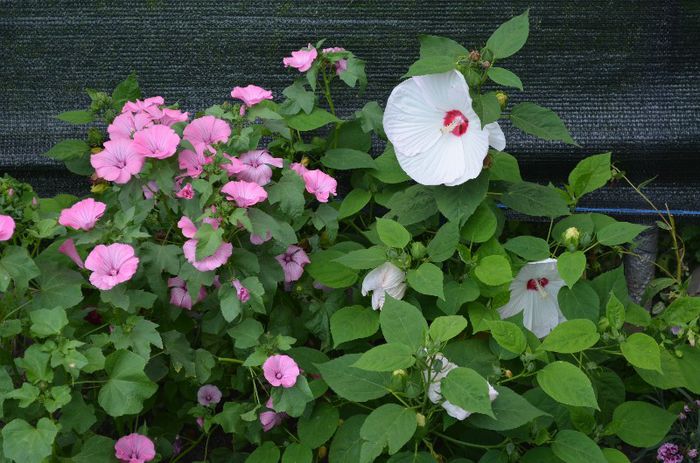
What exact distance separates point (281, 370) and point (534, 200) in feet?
1.83

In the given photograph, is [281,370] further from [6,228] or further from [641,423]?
[641,423]

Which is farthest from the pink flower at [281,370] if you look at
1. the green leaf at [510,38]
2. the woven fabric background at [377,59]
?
the woven fabric background at [377,59]

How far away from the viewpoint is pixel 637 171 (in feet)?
6.73

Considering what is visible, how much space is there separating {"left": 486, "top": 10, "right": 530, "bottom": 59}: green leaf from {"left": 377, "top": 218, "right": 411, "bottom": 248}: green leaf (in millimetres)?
329

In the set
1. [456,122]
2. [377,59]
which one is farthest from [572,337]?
[377,59]

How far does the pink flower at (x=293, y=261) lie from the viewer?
1.61 metres

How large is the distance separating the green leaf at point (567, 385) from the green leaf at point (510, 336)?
0.05 metres

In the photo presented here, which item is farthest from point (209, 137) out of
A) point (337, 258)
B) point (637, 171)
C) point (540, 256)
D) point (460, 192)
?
point (637, 171)

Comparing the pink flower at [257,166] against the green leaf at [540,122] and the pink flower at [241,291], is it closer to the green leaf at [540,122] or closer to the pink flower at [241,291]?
the pink flower at [241,291]

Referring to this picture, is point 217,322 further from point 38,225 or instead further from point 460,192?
point 460,192

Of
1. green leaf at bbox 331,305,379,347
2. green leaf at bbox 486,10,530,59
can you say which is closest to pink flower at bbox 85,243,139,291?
green leaf at bbox 331,305,379,347

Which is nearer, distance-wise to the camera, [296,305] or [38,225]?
[38,225]

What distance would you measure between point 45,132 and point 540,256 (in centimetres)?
122

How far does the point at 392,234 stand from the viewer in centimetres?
148
